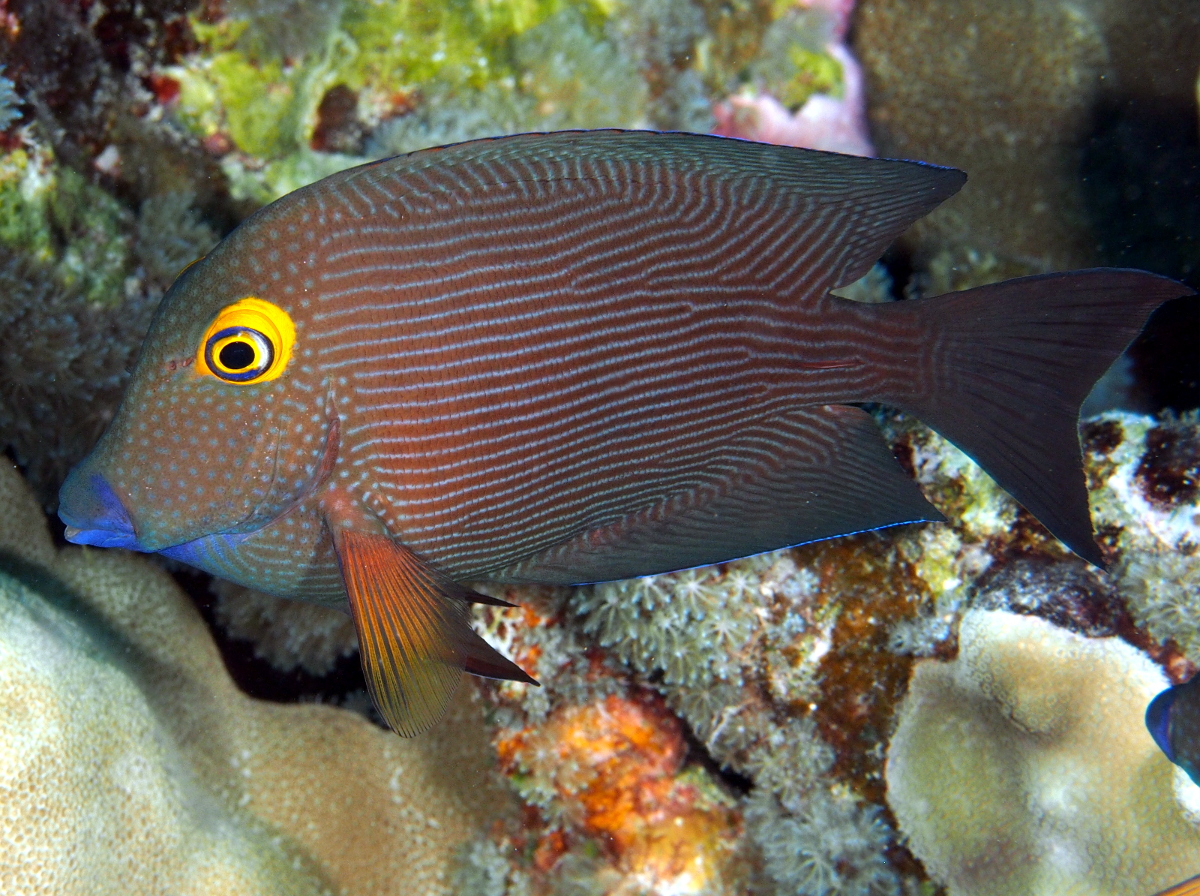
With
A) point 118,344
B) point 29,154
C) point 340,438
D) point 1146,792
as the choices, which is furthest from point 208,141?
point 1146,792

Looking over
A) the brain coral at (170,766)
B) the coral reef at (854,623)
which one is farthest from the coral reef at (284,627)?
the coral reef at (854,623)

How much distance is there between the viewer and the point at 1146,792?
2627 millimetres

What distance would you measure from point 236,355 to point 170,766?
1.94 metres

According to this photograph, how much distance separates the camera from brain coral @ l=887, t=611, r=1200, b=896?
8.61ft

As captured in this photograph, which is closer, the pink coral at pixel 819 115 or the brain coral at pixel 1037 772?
the brain coral at pixel 1037 772

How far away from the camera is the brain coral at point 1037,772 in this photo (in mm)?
2623

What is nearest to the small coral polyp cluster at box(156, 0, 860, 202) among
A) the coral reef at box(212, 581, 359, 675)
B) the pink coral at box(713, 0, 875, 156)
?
the pink coral at box(713, 0, 875, 156)

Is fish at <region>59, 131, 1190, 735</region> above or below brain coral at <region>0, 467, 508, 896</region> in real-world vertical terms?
above

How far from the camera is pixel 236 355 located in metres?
1.98

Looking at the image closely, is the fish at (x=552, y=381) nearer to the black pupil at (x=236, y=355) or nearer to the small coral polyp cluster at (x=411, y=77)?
the black pupil at (x=236, y=355)

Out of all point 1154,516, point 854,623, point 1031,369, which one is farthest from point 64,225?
point 1154,516

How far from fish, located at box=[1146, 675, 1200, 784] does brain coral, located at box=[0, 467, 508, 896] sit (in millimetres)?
2580

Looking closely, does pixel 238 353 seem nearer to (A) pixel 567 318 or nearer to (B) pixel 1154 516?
(A) pixel 567 318

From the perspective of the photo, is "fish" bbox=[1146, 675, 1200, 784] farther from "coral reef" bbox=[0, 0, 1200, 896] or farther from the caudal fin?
the caudal fin
